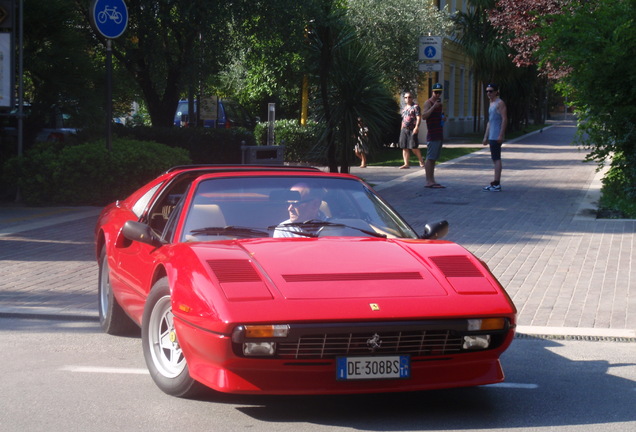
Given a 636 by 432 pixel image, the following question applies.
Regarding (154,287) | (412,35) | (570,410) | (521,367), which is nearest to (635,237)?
(521,367)

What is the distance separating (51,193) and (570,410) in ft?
38.4

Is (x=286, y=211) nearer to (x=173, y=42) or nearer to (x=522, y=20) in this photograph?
(x=173, y=42)

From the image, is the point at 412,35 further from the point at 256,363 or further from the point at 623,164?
the point at 256,363

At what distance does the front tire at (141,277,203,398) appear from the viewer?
5367mm

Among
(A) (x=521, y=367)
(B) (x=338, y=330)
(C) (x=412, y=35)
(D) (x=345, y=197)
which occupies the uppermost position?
(C) (x=412, y=35)

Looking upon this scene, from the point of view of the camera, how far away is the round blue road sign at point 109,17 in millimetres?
14281

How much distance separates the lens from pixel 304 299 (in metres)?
4.91

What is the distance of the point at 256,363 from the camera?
Result: 482cm

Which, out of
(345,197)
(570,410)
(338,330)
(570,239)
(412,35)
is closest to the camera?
(338,330)

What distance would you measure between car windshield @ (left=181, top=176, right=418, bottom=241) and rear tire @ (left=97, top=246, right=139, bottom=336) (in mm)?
Answer: 1474

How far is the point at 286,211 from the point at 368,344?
1.51 m

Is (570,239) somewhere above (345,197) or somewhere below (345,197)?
below

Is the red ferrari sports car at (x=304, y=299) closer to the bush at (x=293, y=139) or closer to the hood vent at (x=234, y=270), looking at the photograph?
the hood vent at (x=234, y=270)

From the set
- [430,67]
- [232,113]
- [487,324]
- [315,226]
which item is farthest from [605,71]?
[232,113]
